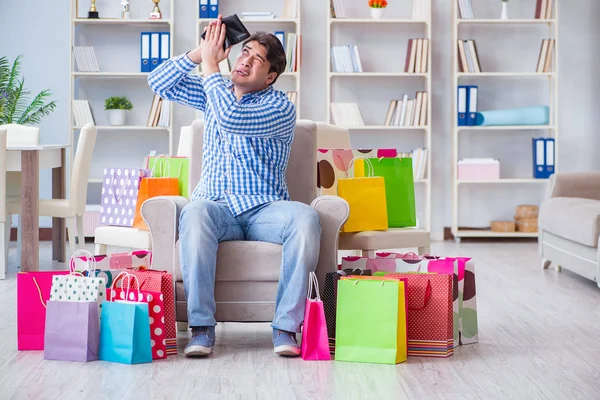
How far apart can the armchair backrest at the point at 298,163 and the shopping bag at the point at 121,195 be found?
687mm

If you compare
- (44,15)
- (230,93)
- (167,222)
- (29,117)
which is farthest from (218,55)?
(44,15)

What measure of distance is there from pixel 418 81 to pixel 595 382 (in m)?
4.53

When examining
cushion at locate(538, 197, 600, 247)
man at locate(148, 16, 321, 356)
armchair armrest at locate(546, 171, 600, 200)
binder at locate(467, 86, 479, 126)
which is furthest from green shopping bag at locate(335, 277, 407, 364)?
binder at locate(467, 86, 479, 126)

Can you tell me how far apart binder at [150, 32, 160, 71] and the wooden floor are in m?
3.35

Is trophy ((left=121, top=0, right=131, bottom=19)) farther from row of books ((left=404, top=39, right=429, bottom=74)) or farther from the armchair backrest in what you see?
the armchair backrest

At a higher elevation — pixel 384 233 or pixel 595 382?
pixel 384 233

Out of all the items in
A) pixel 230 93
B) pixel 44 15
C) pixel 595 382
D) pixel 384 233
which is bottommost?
pixel 595 382

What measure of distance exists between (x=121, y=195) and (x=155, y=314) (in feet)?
4.74

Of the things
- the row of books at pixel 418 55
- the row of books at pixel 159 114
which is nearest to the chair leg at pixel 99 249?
the row of books at pixel 159 114

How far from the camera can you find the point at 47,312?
2.79 meters

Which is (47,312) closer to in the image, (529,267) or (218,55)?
(218,55)

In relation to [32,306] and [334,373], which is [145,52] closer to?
[32,306]

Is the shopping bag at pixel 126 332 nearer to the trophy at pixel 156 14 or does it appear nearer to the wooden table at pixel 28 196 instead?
the wooden table at pixel 28 196

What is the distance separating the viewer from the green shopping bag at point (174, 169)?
398 centimetres
